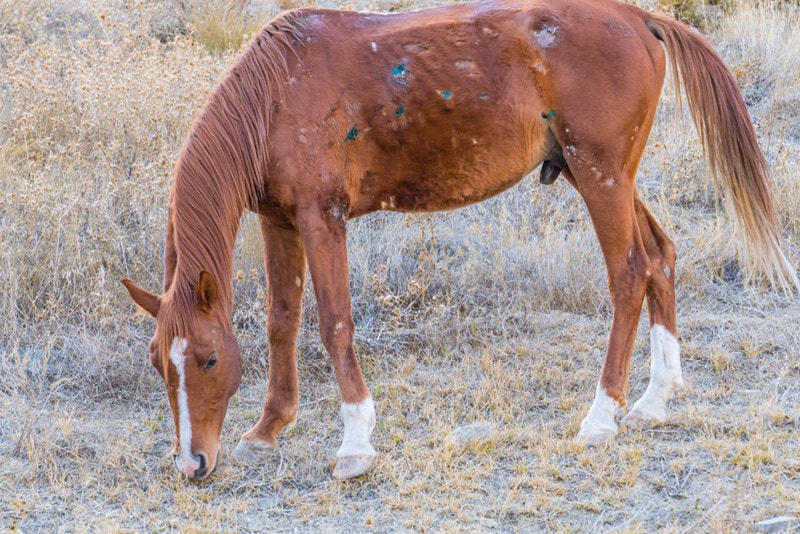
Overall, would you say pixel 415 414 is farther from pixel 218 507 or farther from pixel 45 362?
pixel 45 362

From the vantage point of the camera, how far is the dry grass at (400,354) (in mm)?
3582

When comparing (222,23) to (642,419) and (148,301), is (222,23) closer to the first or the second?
(148,301)

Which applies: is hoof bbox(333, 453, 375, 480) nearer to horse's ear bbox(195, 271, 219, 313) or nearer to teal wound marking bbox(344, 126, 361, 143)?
horse's ear bbox(195, 271, 219, 313)

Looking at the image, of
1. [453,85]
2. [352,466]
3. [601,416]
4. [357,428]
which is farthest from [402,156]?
[601,416]

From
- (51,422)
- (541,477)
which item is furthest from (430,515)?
(51,422)

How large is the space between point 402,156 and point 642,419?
66.0 inches

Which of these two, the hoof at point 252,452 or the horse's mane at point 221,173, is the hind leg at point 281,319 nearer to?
the hoof at point 252,452

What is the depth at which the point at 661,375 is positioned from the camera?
4.24 metres

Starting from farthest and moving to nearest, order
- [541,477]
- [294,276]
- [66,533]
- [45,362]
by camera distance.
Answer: [45,362] → [294,276] → [541,477] → [66,533]

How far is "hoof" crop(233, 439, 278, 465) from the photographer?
13.0 ft

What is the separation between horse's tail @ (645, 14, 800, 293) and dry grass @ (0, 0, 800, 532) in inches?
31.0

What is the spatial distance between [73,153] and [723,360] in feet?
14.3

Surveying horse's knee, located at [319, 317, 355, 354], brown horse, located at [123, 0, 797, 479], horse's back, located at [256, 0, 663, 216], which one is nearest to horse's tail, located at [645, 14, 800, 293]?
brown horse, located at [123, 0, 797, 479]

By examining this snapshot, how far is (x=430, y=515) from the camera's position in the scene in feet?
11.4
